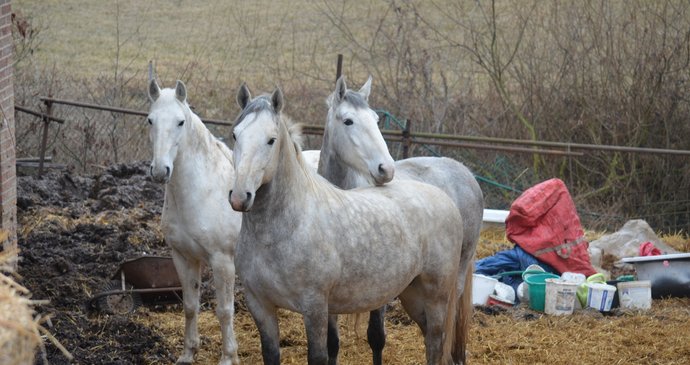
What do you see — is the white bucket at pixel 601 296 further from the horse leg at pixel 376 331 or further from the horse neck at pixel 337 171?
the horse neck at pixel 337 171

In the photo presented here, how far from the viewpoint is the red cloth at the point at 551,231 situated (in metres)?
8.22

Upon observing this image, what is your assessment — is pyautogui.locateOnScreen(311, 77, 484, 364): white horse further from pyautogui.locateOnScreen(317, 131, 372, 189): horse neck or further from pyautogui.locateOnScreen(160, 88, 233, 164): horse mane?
pyautogui.locateOnScreen(160, 88, 233, 164): horse mane

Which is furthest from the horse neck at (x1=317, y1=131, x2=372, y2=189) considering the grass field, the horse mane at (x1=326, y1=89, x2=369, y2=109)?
the grass field

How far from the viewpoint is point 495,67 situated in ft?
38.8

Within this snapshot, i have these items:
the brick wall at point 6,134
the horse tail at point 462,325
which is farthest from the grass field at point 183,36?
the horse tail at point 462,325

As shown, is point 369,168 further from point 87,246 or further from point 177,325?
point 87,246

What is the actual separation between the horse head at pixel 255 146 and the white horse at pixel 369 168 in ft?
3.18

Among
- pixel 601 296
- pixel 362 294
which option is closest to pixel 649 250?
pixel 601 296

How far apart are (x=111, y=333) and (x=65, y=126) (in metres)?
5.62

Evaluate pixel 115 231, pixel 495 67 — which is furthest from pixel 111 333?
pixel 495 67

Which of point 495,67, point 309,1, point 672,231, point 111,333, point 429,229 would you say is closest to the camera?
point 429,229

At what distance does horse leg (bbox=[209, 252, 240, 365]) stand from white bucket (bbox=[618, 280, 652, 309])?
11.1ft

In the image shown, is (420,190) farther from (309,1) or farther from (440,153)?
(309,1)

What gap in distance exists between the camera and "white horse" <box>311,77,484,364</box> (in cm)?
551
